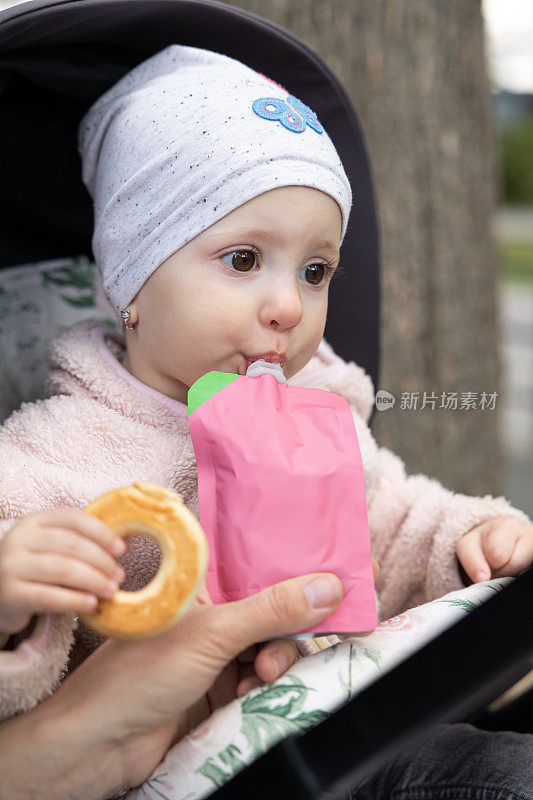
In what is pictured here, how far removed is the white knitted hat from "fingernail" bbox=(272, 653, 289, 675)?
0.39 meters

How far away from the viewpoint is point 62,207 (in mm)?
1009

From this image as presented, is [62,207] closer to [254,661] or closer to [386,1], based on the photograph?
[254,661]

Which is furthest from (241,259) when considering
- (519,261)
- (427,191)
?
(519,261)

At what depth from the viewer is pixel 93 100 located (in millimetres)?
927

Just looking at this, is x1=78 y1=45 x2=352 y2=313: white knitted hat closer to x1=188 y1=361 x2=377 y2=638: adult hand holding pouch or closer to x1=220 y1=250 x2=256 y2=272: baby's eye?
x1=220 y1=250 x2=256 y2=272: baby's eye

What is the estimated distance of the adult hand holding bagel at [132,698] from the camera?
1.90ft

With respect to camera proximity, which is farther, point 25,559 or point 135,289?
point 135,289

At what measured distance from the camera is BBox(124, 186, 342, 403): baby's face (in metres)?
0.73

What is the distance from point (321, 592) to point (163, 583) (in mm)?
138

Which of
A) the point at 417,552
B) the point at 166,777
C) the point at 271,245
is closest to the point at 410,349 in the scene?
the point at 417,552

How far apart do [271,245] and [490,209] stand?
106 centimetres

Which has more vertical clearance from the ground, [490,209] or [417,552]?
[490,209]

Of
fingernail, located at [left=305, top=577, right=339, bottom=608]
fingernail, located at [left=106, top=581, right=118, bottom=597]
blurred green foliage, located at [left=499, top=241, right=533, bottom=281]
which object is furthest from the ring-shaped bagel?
blurred green foliage, located at [left=499, top=241, right=533, bottom=281]

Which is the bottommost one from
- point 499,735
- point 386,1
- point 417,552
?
point 499,735
